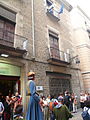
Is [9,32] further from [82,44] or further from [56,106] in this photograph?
[82,44]

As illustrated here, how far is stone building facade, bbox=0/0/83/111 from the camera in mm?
6886

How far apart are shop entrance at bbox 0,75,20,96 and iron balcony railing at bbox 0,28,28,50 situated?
1870 mm

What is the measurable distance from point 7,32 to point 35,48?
210 cm

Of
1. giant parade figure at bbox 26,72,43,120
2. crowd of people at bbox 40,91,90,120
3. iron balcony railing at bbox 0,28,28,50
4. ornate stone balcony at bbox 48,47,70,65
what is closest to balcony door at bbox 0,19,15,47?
iron balcony railing at bbox 0,28,28,50

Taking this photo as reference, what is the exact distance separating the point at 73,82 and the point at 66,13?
782 cm

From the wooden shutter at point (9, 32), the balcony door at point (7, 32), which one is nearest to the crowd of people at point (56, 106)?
the balcony door at point (7, 32)

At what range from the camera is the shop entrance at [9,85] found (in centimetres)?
674

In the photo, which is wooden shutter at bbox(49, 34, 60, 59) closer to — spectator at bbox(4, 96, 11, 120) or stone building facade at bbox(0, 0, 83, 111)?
stone building facade at bbox(0, 0, 83, 111)

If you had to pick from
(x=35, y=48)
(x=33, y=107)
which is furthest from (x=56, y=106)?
(x=35, y=48)

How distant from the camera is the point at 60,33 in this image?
1141 centimetres

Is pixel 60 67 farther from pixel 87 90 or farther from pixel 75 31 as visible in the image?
pixel 75 31

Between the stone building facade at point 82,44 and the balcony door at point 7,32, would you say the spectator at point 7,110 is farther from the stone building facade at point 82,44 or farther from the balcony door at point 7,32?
the stone building facade at point 82,44

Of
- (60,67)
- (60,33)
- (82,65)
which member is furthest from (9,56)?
(82,65)

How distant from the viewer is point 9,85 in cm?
702
